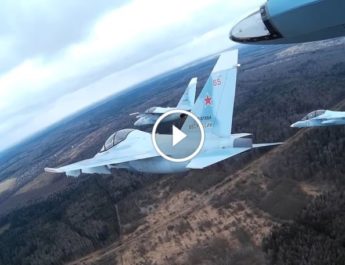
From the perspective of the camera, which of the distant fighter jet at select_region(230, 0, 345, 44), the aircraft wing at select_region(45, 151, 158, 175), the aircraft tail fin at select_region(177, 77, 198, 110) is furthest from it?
the aircraft tail fin at select_region(177, 77, 198, 110)

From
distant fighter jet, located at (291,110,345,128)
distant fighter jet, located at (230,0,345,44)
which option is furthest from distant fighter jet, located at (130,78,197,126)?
distant fighter jet, located at (230,0,345,44)

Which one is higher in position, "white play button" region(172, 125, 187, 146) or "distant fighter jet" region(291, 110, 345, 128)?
"white play button" region(172, 125, 187, 146)

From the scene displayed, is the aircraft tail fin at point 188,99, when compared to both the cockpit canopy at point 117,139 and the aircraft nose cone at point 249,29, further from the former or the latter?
the aircraft nose cone at point 249,29

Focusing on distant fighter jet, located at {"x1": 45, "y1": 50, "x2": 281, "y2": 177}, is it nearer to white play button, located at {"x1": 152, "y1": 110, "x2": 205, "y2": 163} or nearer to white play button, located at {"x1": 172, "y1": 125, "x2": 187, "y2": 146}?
white play button, located at {"x1": 152, "y1": 110, "x2": 205, "y2": 163}

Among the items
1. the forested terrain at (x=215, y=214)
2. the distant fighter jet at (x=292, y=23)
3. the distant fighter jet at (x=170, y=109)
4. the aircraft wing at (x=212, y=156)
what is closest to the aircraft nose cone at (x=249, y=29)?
the distant fighter jet at (x=292, y=23)

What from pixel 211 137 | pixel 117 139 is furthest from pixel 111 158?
pixel 211 137

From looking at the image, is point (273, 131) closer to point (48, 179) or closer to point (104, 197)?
point (104, 197)
